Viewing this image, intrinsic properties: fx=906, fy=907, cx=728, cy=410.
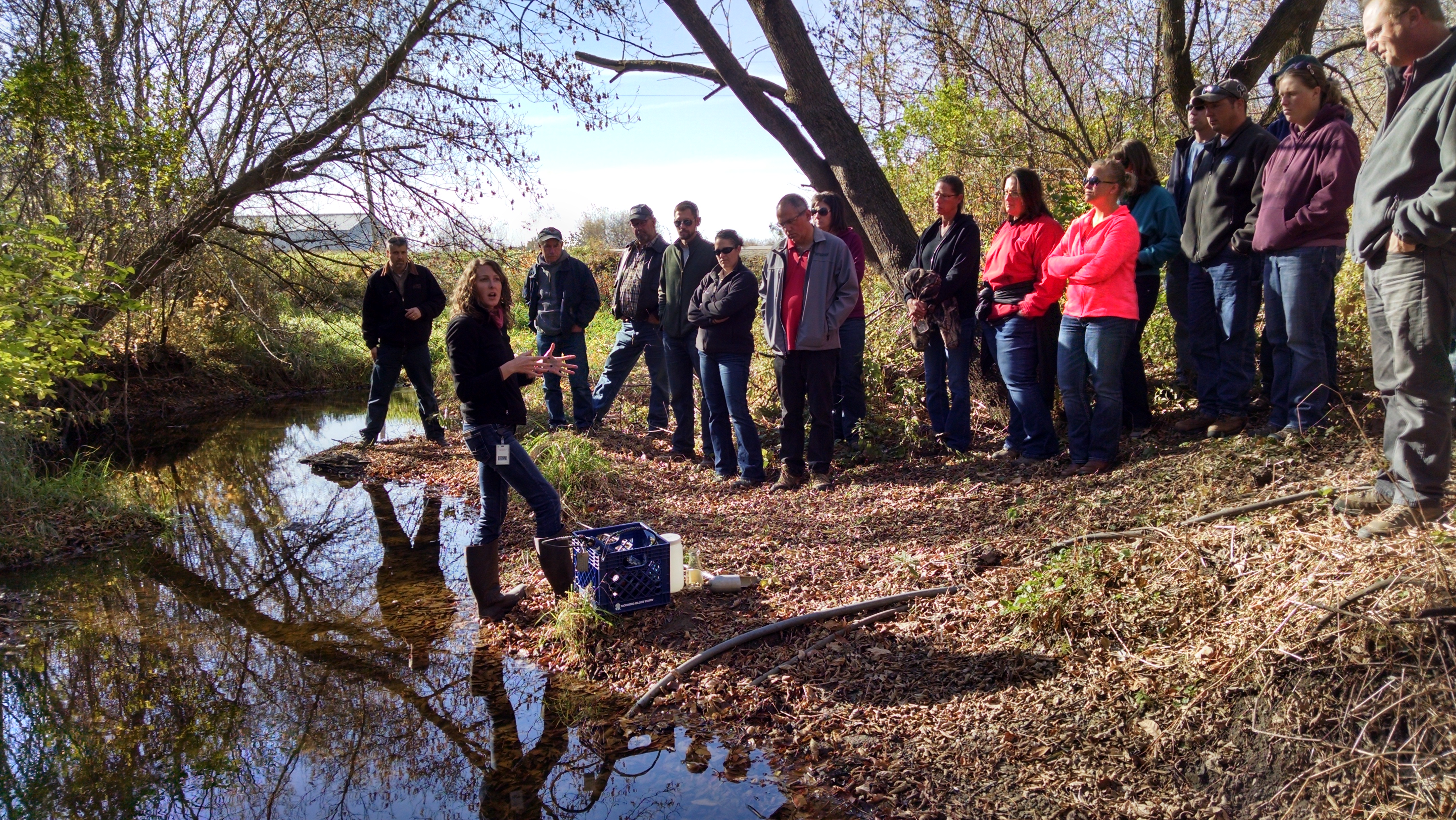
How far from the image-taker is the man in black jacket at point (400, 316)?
30.5ft

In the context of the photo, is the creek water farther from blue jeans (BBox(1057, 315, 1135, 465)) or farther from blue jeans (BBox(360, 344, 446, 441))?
blue jeans (BBox(1057, 315, 1135, 465))

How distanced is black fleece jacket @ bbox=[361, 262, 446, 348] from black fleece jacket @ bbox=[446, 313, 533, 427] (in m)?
4.63

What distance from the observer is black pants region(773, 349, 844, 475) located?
6730 mm

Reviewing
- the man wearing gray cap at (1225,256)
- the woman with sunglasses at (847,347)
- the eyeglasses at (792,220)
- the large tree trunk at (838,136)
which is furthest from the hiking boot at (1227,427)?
the large tree trunk at (838,136)

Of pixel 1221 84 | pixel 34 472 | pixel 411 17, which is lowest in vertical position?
pixel 34 472

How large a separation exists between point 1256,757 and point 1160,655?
59cm

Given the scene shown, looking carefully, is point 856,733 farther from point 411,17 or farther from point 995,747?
point 411,17

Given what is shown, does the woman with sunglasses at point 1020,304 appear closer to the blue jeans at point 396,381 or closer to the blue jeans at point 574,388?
the blue jeans at point 574,388

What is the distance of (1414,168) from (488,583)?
15.7 ft

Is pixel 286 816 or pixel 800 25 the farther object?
pixel 800 25

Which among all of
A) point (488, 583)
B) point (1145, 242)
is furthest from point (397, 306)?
point (1145, 242)

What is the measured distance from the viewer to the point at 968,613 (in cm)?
437

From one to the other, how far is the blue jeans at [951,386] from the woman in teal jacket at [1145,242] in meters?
1.10

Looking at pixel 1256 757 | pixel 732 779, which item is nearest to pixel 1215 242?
pixel 1256 757
